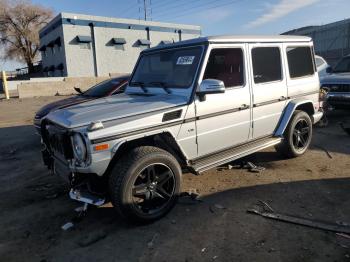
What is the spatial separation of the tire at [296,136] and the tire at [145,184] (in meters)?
2.62

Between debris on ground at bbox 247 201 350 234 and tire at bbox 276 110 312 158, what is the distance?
196cm

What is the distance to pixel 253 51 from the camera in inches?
207

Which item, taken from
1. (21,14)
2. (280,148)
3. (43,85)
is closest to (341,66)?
(280,148)

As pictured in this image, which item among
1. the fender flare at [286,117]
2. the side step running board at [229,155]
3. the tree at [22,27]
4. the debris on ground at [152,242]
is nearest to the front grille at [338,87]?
the fender flare at [286,117]

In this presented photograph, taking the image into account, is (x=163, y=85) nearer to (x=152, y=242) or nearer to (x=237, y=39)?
(x=237, y=39)

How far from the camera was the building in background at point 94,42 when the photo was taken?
1208 inches

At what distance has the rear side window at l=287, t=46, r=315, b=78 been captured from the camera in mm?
5965

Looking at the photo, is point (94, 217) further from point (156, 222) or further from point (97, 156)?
point (97, 156)

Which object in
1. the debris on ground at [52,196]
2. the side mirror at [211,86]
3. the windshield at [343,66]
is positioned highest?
the windshield at [343,66]

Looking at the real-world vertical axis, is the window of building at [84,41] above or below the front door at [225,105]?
above

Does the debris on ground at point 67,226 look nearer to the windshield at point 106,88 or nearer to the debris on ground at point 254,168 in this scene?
the debris on ground at point 254,168

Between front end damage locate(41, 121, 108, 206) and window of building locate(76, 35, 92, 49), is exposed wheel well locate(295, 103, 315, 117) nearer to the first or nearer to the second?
front end damage locate(41, 121, 108, 206)

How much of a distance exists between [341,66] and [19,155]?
9.56 meters

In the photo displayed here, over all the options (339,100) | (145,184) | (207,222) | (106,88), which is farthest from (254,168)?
(339,100)
